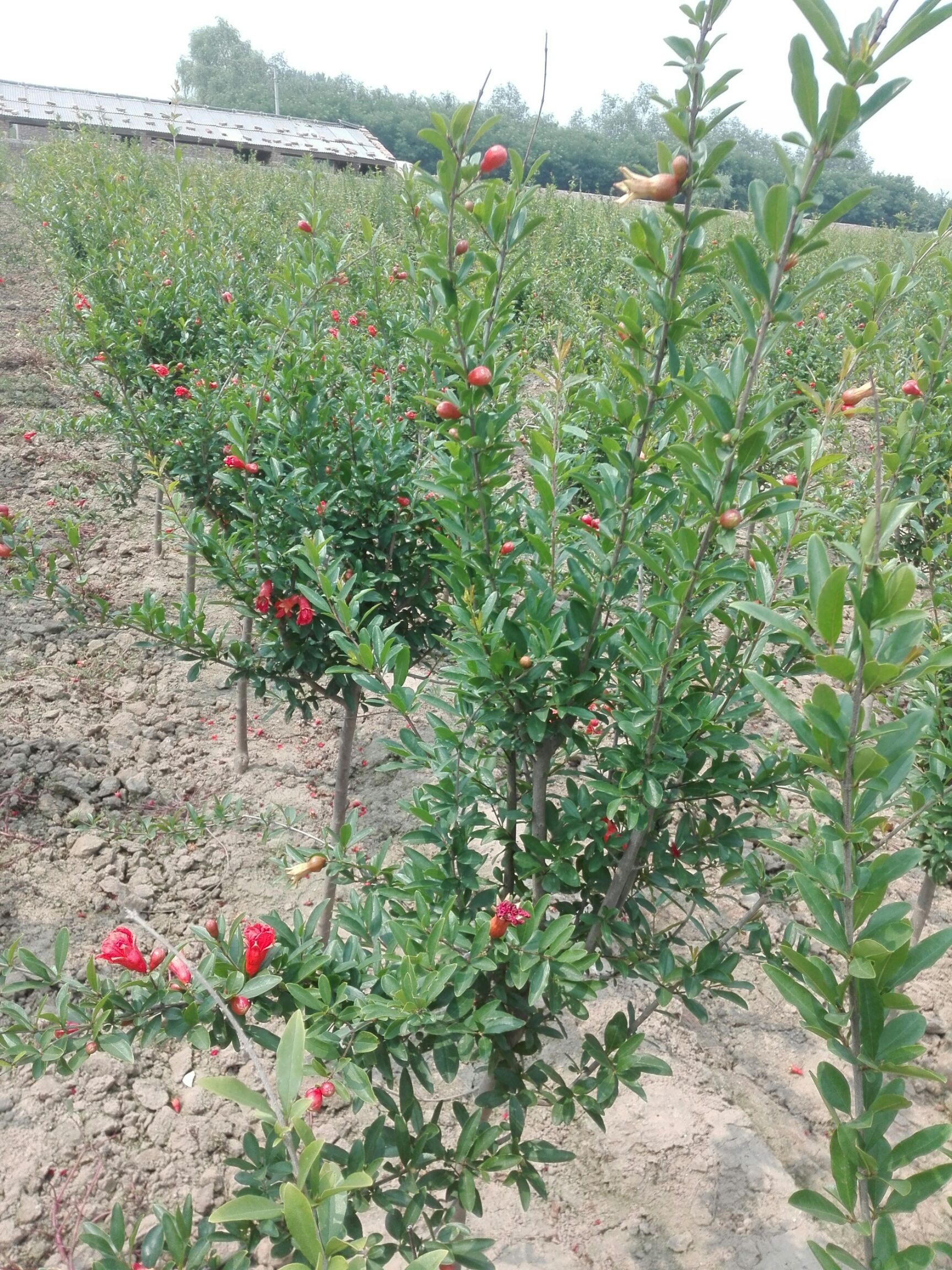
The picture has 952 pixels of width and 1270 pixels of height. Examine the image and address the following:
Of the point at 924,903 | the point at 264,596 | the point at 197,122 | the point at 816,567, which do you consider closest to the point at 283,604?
the point at 264,596

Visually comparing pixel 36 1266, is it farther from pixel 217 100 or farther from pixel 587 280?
pixel 217 100

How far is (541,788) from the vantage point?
5.51ft

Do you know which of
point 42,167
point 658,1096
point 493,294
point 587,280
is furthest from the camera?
point 42,167

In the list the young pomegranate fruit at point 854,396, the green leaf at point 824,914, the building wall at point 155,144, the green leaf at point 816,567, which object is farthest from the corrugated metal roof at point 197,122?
the green leaf at point 824,914

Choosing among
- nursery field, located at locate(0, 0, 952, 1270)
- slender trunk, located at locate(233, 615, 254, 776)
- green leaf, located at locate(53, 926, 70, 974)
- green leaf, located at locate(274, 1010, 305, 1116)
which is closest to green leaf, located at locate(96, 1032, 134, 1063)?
nursery field, located at locate(0, 0, 952, 1270)

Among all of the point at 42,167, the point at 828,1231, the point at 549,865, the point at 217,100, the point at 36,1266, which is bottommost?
the point at 36,1266

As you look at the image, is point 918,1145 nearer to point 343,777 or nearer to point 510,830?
point 510,830

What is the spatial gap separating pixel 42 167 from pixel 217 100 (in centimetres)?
4666

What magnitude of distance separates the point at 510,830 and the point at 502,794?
0.11 meters

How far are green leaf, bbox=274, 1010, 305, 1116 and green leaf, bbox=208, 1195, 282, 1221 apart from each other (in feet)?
0.29

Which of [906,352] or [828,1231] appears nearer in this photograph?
[828,1231]

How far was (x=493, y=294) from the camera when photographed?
1.47 metres

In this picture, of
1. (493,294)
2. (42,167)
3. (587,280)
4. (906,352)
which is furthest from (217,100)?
(493,294)

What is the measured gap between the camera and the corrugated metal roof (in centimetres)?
2000
